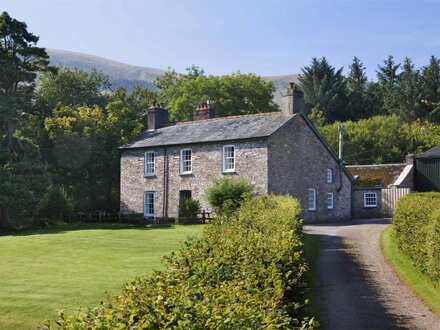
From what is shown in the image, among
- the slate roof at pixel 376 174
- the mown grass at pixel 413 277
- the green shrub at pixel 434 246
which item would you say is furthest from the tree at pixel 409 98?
the green shrub at pixel 434 246

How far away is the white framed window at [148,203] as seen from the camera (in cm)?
4269

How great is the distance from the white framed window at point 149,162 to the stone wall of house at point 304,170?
37.2 ft

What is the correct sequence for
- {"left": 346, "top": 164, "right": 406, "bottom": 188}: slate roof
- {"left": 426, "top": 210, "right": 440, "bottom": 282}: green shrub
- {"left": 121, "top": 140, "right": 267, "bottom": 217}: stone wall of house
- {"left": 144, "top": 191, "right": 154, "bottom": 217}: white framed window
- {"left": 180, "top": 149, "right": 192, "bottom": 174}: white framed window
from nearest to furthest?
{"left": 426, "top": 210, "right": 440, "bottom": 282}: green shrub < {"left": 121, "top": 140, "right": 267, "bottom": 217}: stone wall of house < {"left": 180, "top": 149, "right": 192, "bottom": 174}: white framed window < {"left": 144, "top": 191, "right": 154, "bottom": 217}: white framed window < {"left": 346, "top": 164, "right": 406, "bottom": 188}: slate roof

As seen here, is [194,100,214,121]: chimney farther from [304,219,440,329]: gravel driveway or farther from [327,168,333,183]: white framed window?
[304,219,440,329]: gravel driveway

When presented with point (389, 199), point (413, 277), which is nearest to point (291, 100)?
point (389, 199)

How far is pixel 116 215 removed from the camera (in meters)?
42.0

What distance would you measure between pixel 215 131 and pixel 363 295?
84.9 feet

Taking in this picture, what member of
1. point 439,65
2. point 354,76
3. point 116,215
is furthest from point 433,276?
point 354,76

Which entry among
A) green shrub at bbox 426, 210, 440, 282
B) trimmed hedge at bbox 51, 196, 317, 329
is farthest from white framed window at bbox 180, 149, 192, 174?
trimmed hedge at bbox 51, 196, 317, 329

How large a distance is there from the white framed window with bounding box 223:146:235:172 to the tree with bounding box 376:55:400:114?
47347 millimetres

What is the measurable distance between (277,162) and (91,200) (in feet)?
70.5

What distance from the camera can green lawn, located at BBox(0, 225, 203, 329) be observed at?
12.7 metres

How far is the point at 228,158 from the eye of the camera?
37.4m

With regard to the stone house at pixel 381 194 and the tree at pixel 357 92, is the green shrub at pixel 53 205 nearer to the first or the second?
the stone house at pixel 381 194
